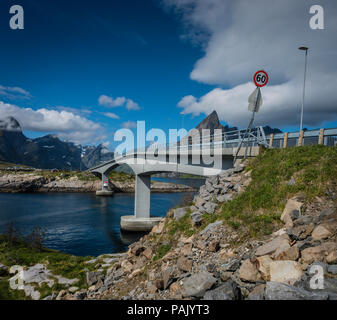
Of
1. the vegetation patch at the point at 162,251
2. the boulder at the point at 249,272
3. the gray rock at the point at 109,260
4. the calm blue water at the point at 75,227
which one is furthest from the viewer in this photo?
the calm blue water at the point at 75,227

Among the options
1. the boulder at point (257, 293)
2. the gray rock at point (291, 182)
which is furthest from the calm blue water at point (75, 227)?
the boulder at point (257, 293)

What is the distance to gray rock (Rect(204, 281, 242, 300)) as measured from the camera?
4952 millimetres

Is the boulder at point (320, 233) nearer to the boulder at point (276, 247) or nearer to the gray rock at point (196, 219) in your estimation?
the boulder at point (276, 247)

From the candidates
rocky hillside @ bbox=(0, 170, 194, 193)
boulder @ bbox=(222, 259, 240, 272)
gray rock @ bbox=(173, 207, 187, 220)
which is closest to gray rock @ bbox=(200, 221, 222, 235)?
boulder @ bbox=(222, 259, 240, 272)

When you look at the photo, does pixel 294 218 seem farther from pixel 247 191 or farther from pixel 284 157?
pixel 284 157

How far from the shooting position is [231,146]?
1557cm

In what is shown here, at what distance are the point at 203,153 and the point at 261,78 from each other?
27.8ft

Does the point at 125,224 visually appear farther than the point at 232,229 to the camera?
Yes

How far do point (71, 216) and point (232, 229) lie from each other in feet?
136

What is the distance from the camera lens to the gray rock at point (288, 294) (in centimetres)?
416

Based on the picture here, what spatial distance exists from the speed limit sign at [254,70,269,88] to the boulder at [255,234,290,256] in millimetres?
7547

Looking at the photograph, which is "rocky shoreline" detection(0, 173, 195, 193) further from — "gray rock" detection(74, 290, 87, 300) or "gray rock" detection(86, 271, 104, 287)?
"gray rock" detection(74, 290, 87, 300)
